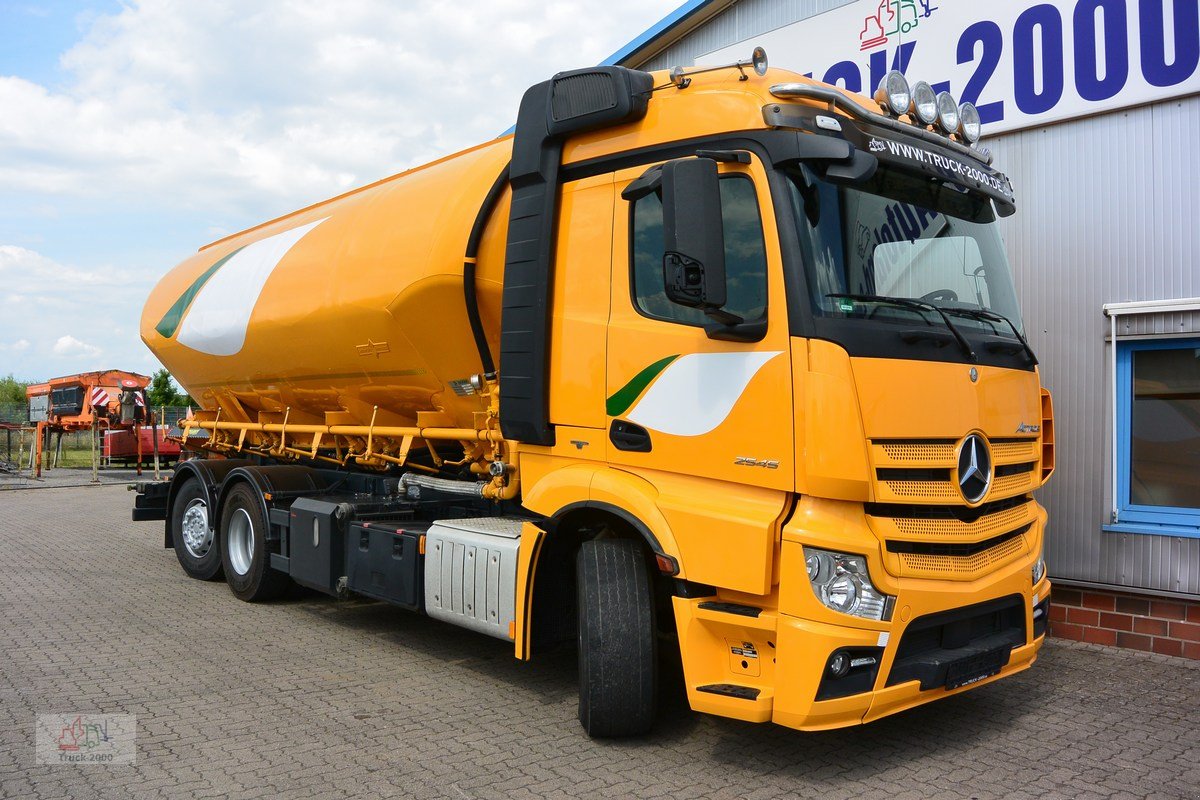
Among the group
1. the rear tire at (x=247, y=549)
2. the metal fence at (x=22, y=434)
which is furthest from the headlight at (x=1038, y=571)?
the metal fence at (x=22, y=434)

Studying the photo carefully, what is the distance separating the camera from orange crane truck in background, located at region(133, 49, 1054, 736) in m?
3.92

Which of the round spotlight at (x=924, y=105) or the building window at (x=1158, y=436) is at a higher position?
the round spotlight at (x=924, y=105)

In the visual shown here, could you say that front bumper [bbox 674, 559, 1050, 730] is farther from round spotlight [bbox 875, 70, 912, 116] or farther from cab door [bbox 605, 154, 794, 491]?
round spotlight [bbox 875, 70, 912, 116]

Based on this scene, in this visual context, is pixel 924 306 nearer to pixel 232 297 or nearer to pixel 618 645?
pixel 618 645

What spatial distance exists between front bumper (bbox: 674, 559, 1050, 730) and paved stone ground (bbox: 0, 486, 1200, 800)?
1.41 ft

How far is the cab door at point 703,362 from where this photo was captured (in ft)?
13.2

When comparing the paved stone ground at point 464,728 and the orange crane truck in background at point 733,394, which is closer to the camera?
the orange crane truck in background at point 733,394

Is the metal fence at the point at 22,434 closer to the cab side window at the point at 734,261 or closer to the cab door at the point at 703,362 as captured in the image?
the cab door at the point at 703,362

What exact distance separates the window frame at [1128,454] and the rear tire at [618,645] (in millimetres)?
3813

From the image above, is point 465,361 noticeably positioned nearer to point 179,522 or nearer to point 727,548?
point 727,548

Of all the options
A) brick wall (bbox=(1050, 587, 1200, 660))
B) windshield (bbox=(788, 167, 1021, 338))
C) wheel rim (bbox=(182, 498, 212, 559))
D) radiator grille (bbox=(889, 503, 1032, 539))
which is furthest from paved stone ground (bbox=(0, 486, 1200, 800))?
windshield (bbox=(788, 167, 1021, 338))

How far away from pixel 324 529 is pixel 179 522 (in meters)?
3.52

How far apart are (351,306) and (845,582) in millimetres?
4198

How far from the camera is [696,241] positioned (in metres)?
3.97
